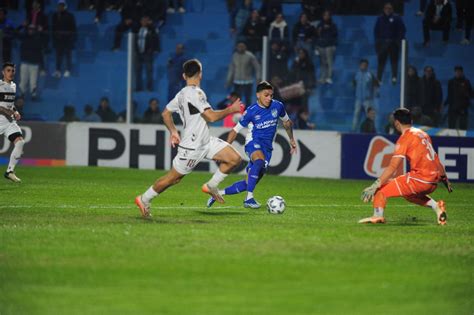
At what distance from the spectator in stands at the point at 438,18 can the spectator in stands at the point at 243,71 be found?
4.24m

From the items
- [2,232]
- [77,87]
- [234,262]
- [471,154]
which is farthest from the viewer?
[77,87]

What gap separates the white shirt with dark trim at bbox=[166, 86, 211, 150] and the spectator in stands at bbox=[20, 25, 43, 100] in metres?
12.5

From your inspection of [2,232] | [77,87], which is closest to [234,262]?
[2,232]

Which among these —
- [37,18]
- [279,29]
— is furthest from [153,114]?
[37,18]

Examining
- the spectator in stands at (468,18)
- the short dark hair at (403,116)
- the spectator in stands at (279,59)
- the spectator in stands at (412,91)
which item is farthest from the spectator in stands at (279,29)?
the short dark hair at (403,116)

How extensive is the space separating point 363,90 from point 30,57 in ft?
27.6

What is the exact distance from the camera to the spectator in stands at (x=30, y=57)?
2633 cm

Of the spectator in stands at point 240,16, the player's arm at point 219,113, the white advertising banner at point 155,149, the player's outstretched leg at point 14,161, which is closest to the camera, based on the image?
the player's arm at point 219,113

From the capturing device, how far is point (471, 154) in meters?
22.6

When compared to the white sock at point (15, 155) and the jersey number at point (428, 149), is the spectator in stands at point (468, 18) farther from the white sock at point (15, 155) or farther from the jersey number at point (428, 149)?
the jersey number at point (428, 149)

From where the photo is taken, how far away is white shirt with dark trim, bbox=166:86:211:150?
14.4 m

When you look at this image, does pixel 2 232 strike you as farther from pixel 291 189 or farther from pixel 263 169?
pixel 291 189

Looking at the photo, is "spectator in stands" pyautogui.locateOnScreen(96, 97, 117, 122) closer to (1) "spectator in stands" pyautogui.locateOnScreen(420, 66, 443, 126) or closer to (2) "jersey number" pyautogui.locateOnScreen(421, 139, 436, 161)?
(1) "spectator in stands" pyautogui.locateOnScreen(420, 66, 443, 126)

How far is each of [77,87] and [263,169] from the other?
10727mm
